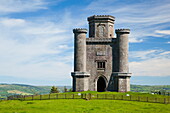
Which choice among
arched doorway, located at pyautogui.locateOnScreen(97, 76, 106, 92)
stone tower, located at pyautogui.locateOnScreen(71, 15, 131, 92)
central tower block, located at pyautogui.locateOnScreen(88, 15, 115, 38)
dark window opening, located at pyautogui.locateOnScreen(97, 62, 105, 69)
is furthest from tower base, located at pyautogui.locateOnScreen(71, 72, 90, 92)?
central tower block, located at pyautogui.locateOnScreen(88, 15, 115, 38)

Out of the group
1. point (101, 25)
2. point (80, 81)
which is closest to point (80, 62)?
point (80, 81)

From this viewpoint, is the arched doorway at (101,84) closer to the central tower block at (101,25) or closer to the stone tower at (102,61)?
the stone tower at (102,61)

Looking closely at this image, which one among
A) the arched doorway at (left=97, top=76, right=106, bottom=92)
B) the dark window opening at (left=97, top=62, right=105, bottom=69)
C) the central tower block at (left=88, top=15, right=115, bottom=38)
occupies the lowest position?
the arched doorway at (left=97, top=76, right=106, bottom=92)

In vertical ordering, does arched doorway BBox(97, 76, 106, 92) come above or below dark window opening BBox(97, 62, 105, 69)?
below

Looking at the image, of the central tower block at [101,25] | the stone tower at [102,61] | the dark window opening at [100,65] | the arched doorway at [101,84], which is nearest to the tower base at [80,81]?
the stone tower at [102,61]

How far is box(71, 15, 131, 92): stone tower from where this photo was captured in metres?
56.0

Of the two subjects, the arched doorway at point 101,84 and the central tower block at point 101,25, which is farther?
the central tower block at point 101,25

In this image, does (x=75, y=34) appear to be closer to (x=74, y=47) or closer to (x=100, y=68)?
(x=74, y=47)

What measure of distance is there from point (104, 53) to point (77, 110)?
2628 cm

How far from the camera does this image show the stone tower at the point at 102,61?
5597cm

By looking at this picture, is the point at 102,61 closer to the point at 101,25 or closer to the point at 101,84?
the point at 101,84

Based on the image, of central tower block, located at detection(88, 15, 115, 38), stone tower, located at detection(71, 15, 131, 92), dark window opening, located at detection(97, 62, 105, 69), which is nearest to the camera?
stone tower, located at detection(71, 15, 131, 92)

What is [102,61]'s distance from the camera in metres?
57.7

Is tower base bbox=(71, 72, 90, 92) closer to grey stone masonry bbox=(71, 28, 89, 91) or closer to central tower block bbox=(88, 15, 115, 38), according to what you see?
grey stone masonry bbox=(71, 28, 89, 91)
